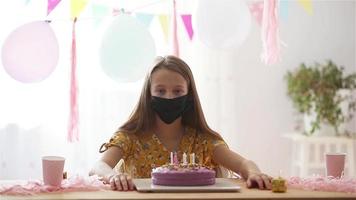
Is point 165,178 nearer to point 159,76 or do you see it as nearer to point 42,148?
point 159,76

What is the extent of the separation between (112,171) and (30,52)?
939 mm

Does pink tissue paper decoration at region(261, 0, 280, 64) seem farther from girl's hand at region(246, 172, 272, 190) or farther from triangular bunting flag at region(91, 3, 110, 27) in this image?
girl's hand at region(246, 172, 272, 190)

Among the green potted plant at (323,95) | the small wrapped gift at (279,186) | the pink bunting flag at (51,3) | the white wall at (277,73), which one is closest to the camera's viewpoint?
the small wrapped gift at (279,186)

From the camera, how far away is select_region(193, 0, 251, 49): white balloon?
2.83m

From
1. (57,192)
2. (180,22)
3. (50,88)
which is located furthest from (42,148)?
(57,192)

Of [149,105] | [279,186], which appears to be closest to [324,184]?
[279,186]

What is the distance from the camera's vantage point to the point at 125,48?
2.73m

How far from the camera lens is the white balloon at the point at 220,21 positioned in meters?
2.83

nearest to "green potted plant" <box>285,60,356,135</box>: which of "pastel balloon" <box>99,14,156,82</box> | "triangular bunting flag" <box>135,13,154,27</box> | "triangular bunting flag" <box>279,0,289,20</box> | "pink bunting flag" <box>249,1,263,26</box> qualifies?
"triangular bunting flag" <box>279,0,289,20</box>

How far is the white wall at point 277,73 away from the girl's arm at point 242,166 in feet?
6.16

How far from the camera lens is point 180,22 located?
3477mm

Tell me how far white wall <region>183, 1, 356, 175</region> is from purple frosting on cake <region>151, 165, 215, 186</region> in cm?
233

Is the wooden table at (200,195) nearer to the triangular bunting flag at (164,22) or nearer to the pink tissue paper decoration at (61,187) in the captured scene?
the pink tissue paper decoration at (61,187)

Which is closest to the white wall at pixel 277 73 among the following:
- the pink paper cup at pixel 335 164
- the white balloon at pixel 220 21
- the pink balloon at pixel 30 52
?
the white balloon at pixel 220 21
